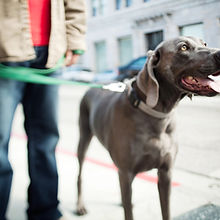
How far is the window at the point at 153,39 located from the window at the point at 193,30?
0.16 m

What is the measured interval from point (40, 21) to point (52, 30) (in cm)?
10

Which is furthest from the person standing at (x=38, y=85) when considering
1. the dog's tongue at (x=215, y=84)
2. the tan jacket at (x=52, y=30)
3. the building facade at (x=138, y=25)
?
the dog's tongue at (x=215, y=84)

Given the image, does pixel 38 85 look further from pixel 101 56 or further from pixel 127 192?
pixel 127 192

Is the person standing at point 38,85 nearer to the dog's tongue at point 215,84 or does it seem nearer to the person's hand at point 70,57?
the person's hand at point 70,57

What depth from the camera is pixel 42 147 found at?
6.14ft

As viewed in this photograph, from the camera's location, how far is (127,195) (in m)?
1.65

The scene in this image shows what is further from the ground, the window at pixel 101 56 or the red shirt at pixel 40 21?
the red shirt at pixel 40 21

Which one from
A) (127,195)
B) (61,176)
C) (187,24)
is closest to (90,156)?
(61,176)

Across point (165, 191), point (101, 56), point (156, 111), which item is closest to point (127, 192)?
point (165, 191)

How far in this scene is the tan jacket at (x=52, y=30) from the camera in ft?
4.88

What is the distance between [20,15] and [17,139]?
10.3 ft

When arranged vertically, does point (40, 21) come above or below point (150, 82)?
above

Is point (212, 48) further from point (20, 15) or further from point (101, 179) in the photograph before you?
point (101, 179)

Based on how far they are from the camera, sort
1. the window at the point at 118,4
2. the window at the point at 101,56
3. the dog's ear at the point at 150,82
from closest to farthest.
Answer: the dog's ear at the point at 150,82 < the window at the point at 118,4 < the window at the point at 101,56
